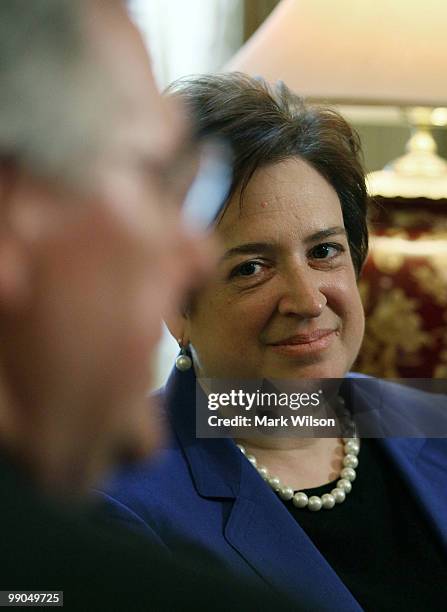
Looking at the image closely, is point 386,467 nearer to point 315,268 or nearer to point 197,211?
point 315,268

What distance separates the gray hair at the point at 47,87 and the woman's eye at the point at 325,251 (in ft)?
2.09

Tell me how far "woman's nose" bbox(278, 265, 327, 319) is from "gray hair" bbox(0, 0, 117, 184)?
620 millimetres

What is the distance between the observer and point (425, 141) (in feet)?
4.91

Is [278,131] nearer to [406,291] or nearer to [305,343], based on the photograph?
[305,343]

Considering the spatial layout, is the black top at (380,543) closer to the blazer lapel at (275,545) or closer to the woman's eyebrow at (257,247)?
the blazer lapel at (275,545)

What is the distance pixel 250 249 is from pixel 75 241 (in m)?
0.64

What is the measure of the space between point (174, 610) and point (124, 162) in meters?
0.08

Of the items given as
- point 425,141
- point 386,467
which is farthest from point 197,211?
point 425,141

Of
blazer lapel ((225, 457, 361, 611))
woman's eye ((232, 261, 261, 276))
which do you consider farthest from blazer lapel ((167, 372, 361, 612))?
woman's eye ((232, 261, 261, 276))

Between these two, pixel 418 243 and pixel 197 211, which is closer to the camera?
pixel 197 211

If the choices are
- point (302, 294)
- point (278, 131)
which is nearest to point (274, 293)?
point (302, 294)

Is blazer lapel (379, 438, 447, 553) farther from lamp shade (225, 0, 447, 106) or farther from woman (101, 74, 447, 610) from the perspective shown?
lamp shade (225, 0, 447, 106)

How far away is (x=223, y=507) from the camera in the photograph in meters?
0.78

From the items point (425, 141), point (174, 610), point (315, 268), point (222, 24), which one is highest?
point (222, 24)
